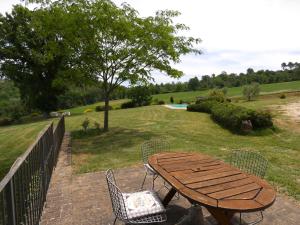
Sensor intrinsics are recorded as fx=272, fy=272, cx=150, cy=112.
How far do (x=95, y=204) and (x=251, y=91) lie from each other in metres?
29.2

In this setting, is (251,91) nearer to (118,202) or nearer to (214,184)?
(214,184)

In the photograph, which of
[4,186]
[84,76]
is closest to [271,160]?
[4,186]

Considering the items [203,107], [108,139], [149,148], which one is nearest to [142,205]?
[149,148]

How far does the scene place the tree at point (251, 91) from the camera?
3081 cm

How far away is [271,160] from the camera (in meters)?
7.89

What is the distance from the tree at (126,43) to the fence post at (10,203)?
9.60 meters

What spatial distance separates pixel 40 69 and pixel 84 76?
15.7 m

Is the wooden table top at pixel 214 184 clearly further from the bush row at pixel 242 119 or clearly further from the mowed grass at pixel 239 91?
the mowed grass at pixel 239 91

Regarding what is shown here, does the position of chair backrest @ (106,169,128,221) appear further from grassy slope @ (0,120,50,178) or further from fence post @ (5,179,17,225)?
grassy slope @ (0,120,50,178)

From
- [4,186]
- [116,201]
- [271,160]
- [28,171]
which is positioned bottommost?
[271,160]

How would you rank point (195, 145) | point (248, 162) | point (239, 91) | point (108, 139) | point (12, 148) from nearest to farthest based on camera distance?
point (248, 162)
point (195, 145)
point (108, 139)
point (12, 148)
point (239, 91)

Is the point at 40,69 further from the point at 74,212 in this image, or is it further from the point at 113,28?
the point at 74,212

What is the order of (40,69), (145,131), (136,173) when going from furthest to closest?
(40,69) → (145,131) → (136,173)

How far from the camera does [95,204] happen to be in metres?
4.96
